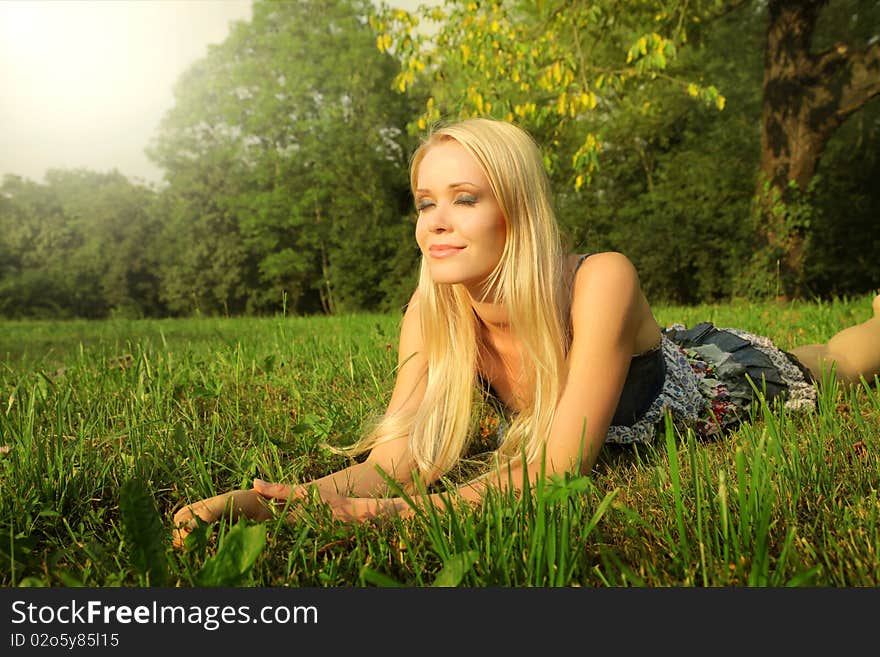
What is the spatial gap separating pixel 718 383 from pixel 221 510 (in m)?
2.48

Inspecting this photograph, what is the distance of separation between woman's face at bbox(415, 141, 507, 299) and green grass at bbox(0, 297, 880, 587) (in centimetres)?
80

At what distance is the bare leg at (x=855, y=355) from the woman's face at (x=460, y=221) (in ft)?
7.24

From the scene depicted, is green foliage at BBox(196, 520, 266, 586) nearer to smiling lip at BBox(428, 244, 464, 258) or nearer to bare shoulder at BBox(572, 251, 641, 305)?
smiling lip at BBox(428, 244, 464, 258)

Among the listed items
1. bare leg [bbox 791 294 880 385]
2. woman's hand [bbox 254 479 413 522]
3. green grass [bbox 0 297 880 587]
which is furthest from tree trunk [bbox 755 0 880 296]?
woman's hand [bbox 254 479 413 522]

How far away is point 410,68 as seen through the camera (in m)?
8.83

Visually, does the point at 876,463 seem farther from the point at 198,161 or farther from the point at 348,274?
the point at 198,161

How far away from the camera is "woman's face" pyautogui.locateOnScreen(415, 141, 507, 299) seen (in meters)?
2.22

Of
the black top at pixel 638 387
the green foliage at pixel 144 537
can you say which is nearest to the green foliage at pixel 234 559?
the green foliage at pixel 144 537

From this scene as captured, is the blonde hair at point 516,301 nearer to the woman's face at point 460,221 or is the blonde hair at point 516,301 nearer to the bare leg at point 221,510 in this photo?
the woman's face at point 460,221

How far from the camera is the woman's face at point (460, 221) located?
222 centimetres

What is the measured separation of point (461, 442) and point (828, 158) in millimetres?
18518

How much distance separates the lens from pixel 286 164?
2681 cm

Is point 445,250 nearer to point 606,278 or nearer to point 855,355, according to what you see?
point 606,278

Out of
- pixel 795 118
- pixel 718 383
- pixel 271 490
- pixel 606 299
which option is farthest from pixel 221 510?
pixel 795 118
